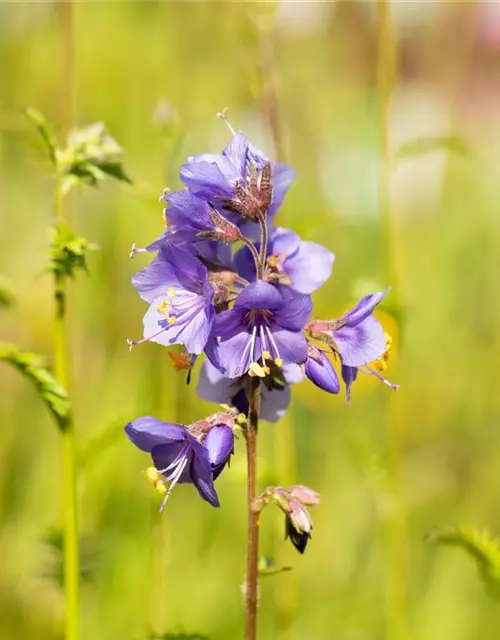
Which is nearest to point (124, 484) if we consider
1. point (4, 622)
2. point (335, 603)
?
point (4, 622)

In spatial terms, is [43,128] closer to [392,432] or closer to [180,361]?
[180,361]

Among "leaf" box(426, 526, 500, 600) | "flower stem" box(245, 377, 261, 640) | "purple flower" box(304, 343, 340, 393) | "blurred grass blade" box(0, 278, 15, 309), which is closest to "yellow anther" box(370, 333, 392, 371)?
"purple flower" box(304, 343, 340, 393)

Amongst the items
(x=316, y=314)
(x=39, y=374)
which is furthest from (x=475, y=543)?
(x=316, y=314)

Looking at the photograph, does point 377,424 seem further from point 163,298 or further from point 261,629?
point 163,298

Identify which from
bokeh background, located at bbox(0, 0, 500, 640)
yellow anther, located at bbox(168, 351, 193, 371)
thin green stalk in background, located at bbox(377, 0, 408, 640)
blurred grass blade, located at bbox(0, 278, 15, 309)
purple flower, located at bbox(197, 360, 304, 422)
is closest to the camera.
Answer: yellow anther, located at bbox(168, 351, 193, 371)

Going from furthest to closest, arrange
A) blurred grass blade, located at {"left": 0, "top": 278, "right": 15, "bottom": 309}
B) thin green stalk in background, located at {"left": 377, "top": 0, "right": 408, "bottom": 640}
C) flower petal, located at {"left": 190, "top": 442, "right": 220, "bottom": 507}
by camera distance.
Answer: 1. thin green stalk in background, located at {"left": 377, "top": 0, "right": 408, "bottom": 640}
2. blurred grass blade, located at {"left": 0, "top": 278, "right": 15, "bottom": 309}
3. flower petal, located at {"left": 190, "top": 442, "right": 220, "bottom": 507}

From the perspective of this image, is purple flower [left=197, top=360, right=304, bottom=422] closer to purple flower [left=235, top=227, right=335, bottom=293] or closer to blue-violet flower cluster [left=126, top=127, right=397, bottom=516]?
blue-violet flower cluster [left=126, top=127, right=397, bottom=516]

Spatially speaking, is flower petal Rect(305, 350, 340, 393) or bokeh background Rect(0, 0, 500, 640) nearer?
flower petal Rect(305, 350, 340, 393)

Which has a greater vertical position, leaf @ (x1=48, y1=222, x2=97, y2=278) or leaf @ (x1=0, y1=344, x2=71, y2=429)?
leaf @ (x1=48, y1=222, x2=97, y2=278)
